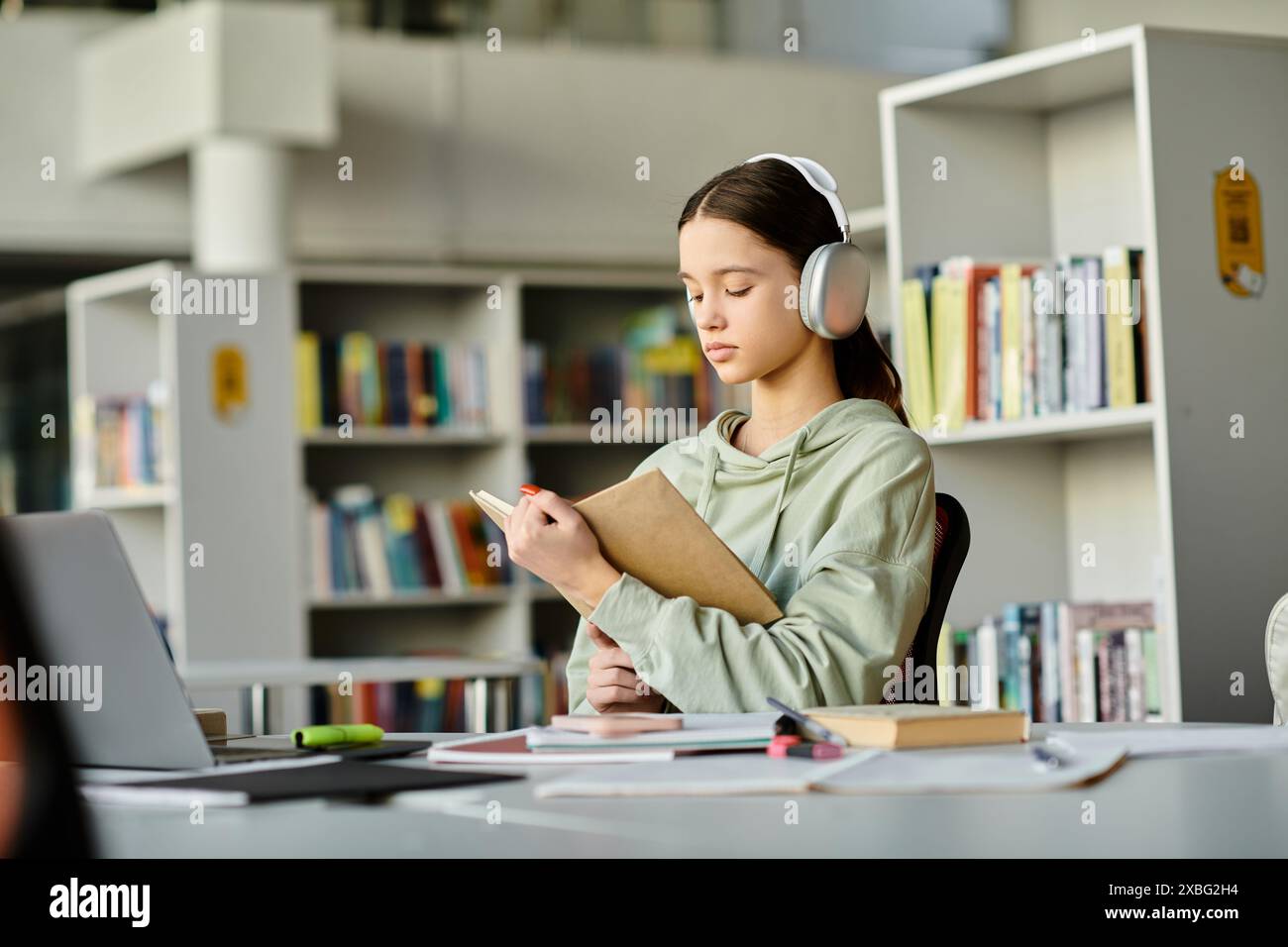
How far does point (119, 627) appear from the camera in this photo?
1.18m

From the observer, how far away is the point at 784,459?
1.89 m

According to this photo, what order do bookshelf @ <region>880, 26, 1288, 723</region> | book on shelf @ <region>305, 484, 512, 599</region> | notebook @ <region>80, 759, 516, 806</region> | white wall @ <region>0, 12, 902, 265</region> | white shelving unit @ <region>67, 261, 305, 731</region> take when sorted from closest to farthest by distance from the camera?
notebook @ <region>80, 759, 516, 806</region> < bookshelf @ <region>880, 26, 1288, 723</region> < white shelving unit @ <region>67, 261, 305, 731</region> < book on shelf @ <region>305, 484, 512, 599</region> < white wall @ <region>0, 12, 902, 265</region>

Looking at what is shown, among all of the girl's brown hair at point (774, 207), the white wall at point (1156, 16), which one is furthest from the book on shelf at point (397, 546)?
the girl's brown hair at point (774, 207)

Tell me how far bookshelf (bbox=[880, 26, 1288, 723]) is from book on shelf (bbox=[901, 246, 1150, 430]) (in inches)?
1.6

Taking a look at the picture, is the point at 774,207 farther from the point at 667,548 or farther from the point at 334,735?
the point at 334,735

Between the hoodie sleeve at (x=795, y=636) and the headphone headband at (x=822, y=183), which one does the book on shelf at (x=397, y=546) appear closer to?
the headphone headband at (x=822, y=183)

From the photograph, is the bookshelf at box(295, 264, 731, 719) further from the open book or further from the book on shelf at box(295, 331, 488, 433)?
the open book

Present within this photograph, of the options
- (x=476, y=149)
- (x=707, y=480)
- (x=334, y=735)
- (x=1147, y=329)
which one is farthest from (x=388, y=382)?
(x=334, y=735)

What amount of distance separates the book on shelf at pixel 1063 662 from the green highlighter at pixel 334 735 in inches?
79.2

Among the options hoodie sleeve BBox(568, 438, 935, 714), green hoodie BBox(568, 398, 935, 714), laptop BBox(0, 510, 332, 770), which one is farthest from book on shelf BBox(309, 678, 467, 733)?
laptop BBox(0, 510, 332, 770)

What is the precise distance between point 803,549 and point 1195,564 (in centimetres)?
137

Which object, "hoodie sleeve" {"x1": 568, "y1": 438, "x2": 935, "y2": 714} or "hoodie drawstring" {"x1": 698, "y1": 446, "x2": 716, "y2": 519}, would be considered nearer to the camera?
"hoodie sleeve" {"x1": 568, "y1": 438, "x2": 935, "y2": 714}

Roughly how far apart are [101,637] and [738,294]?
0.87m

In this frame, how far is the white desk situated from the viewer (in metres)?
0.89
